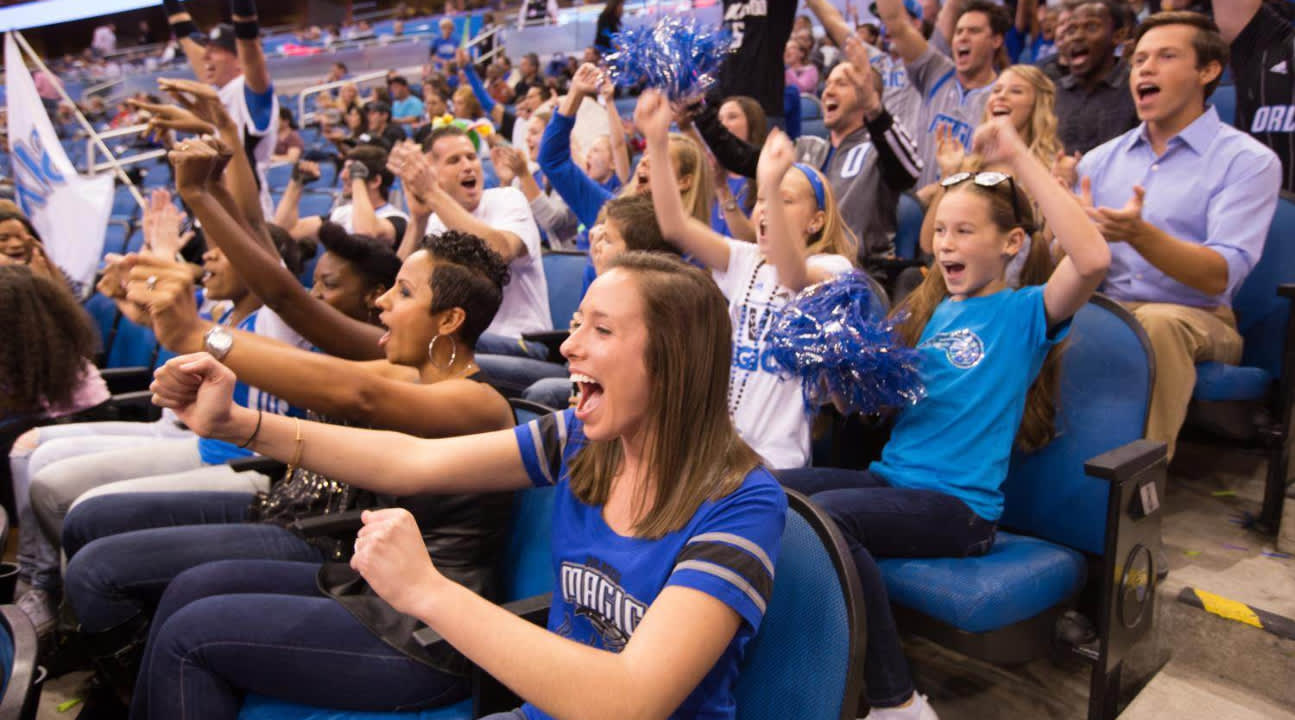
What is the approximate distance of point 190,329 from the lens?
1.67 m

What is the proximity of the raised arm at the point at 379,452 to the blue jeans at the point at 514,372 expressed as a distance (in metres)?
1.43

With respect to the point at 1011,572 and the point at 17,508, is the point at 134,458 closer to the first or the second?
the point at 17,508

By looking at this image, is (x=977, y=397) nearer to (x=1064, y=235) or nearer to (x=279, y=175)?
(x=1064, y=235)

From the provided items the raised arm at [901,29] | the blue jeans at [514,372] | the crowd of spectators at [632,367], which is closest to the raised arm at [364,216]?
the crowd of spectators at [632,367]

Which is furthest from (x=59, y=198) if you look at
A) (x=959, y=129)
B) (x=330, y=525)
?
(x=959, y=129)

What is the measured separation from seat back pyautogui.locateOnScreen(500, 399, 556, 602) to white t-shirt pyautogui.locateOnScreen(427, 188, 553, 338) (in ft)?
5.23

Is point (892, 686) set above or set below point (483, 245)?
below

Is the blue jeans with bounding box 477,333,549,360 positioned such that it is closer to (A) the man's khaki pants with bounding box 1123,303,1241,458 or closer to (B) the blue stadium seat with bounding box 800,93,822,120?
(A) the man's khaki pants with bounding box 1123,303,1241,458

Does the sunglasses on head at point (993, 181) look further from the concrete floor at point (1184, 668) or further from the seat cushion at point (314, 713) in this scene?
the seat cushion at point (314, 713)

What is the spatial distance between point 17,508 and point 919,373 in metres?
2.59

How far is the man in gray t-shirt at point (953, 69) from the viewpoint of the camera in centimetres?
347

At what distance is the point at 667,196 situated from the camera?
2311 millimetres

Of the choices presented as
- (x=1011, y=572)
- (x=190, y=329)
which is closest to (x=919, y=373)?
(x=1011, y=572)

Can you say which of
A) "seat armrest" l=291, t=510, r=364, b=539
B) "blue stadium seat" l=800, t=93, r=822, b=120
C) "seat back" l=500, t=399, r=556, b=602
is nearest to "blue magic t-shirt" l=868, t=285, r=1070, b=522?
"seat back" l=500, t=399, r=556, b=602
